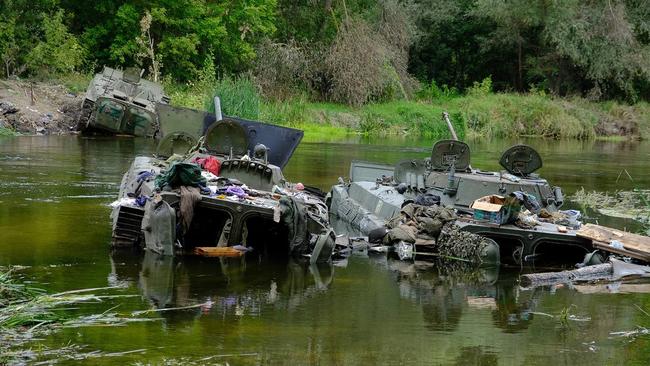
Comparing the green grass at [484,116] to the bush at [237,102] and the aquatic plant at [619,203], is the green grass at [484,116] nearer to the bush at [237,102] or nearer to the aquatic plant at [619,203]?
the bush at [237,102]

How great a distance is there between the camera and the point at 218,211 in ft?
52.8

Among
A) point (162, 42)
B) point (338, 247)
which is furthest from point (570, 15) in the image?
point (338, 247)

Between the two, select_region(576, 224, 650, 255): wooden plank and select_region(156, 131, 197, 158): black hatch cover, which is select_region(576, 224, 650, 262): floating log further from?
select_region(156, 131, 197, 158): black hatch cover

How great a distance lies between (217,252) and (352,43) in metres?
35.0

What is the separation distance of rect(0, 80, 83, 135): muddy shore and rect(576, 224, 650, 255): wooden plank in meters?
24.4

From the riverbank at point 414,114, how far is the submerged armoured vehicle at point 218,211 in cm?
1918

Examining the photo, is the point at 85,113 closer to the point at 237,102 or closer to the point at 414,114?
the point at 237,102

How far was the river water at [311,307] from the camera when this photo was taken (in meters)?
10.5

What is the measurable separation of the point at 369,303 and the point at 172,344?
3.44 m

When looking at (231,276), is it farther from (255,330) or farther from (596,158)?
(596,158)

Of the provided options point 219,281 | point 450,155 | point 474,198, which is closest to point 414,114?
point 450,155

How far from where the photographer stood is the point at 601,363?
10.5m

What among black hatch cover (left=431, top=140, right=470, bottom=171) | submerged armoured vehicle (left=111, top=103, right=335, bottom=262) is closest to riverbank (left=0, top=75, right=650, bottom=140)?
black hatch cover (left=431, top=140, right=470, bottom=171)

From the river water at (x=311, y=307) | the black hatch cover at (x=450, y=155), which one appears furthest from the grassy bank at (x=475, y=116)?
the river water at (x=311, y=307)
